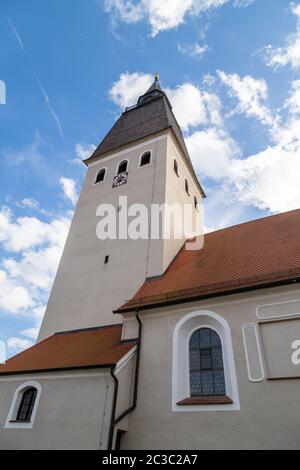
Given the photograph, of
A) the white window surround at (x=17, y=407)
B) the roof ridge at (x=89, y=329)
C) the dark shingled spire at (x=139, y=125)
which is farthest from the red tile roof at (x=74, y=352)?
the dark shingled spire at (x=139, y=125)

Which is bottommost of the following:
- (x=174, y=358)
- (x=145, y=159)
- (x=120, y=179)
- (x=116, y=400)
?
(x=116, y=400)

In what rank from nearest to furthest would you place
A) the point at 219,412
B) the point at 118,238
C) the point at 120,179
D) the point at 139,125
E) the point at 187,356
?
the point at 219,412 < the point at 187,356 < the point at 118,238 < the point at 120,179 < the point at 139,125

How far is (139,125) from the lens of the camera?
1927 cm

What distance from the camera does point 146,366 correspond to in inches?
322

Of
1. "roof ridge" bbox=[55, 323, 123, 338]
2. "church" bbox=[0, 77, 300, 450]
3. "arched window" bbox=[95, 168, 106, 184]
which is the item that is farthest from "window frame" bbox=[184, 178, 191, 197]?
"roof ridge" bbox=[55, 323, 123, 338]

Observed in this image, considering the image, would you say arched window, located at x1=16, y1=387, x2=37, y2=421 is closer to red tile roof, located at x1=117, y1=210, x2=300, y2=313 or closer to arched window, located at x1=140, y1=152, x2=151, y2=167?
red tile roof, located at x1=117, y1=210, x2=300, y2=313

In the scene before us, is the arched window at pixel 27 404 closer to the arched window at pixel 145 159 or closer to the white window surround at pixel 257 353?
the white window surround at pixel 257 353

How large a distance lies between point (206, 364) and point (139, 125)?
1527 centimetres

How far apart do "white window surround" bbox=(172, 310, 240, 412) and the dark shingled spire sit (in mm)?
11229

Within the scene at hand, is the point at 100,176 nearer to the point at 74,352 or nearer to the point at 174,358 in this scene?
the point at 74,352

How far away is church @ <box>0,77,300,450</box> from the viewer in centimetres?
666

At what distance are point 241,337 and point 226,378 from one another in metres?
0.98

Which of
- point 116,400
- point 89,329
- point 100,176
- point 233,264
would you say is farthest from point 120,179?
point 116,400
